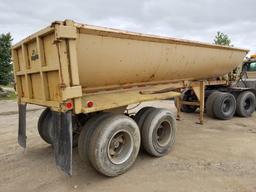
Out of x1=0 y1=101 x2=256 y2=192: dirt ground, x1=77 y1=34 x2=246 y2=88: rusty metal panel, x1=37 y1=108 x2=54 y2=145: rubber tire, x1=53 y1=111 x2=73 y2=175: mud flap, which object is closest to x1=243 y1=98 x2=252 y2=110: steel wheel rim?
x1=0 y1=101 x2=256 y2=192: dirt ground

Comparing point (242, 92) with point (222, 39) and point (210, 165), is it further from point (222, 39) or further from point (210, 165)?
point (222, 39)

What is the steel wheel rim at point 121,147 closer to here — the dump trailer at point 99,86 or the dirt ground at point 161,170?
the dump trailer at point 99,86

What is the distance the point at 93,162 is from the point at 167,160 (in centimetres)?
145

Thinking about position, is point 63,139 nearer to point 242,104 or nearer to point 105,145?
point 105,145

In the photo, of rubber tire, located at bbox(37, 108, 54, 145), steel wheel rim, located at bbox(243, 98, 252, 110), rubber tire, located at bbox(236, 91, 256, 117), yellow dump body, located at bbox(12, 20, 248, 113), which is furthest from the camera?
steel wheel rim, located at bbox(243, 98, 252, 110)

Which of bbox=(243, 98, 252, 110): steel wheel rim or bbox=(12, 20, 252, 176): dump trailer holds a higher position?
bbox=(12, 20, 252, 176): dump trailer

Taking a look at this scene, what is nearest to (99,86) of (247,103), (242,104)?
(242,104)

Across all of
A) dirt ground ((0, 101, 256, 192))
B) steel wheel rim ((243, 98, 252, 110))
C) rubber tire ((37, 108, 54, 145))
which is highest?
rubber tire ((37, 108, 54, 145))

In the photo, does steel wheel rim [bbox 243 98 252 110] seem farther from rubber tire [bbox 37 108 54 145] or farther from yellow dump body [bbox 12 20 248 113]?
rubber tire [bbox 37 108 54 145]

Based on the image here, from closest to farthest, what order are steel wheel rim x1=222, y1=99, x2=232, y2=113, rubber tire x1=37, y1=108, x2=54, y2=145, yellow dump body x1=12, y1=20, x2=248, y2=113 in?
yellow dump body x1=12, y1=20, x2=248, y2=113
rubber tire x1=37, y1=108, x2=54, y2=145
steel wheel rim x1=222, y1=99, x2=232, y2=113

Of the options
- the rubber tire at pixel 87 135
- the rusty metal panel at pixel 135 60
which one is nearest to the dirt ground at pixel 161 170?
the rubber tire at pixel 87 135

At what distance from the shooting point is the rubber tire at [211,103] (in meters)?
6.95

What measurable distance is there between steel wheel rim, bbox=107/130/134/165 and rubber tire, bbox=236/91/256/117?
5.40 metres

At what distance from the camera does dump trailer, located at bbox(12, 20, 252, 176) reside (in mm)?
2902
